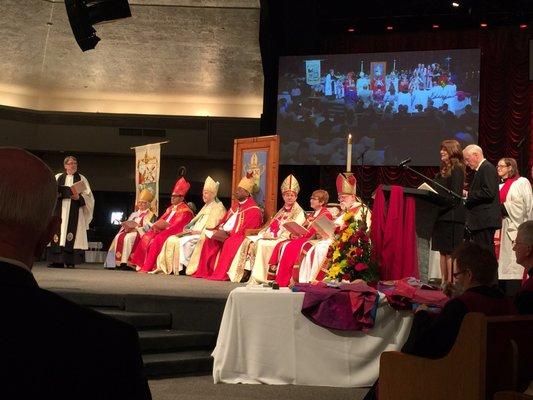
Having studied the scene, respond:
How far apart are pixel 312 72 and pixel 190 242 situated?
4078mm

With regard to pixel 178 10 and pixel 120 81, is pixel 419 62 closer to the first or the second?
pixel 178 10

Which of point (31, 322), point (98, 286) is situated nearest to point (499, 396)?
point (31, 322)

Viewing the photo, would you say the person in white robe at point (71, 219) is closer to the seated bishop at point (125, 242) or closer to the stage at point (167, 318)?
the seated bishop at point (125, 242)

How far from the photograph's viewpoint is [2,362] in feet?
3.42

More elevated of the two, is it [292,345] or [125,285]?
[125,285]

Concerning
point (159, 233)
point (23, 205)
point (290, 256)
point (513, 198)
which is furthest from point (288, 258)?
point (23, 205)

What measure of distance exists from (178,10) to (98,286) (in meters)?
8.02

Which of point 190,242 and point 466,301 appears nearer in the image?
point 466,301

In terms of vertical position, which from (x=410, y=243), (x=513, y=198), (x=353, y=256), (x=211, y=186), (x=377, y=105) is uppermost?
(x=377, y=105)

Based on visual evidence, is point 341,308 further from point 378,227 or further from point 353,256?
point 378,227

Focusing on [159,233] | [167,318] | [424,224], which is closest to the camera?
[167,318]

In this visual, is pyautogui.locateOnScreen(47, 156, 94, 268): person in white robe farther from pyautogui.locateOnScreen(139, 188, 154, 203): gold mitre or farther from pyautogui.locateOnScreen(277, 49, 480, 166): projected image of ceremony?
pyautogui.locateOnScreen(277, 49, 480, 166): projected image of ceremony

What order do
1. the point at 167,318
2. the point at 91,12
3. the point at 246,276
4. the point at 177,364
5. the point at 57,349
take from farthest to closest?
the point at 246,276
the point at 91,12
the point at 167,318
the point at 177,364
the point at 57,349

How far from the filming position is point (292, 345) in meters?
5.74
